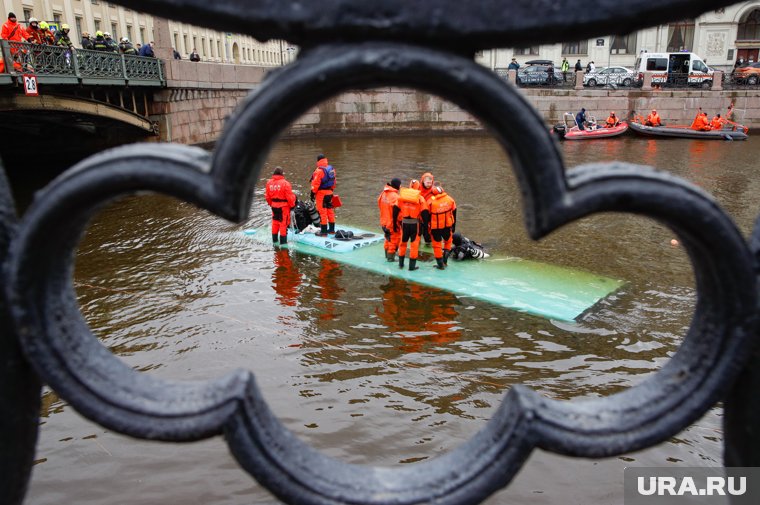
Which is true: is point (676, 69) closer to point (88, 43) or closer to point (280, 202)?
point (88, 43)

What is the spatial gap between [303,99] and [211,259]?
10.2 m

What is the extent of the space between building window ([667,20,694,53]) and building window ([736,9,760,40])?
2.87 m

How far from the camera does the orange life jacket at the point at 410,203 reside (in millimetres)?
9734

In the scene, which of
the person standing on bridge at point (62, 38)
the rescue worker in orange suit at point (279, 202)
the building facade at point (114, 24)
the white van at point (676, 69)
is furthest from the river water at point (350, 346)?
the white van at point (676, 69)

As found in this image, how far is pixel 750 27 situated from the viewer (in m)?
39.0

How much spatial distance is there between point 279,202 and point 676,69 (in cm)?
2970

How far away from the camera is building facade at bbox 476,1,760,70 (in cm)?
3834

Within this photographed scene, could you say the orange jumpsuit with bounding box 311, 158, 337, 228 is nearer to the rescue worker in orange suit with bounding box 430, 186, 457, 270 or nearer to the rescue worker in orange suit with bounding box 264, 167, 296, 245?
the rescue worker in orange suit with bounding box 264, 167, 296, 245

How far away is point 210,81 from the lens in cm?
2586

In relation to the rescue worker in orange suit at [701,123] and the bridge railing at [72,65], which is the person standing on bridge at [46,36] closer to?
the bridge railing at [72,65]

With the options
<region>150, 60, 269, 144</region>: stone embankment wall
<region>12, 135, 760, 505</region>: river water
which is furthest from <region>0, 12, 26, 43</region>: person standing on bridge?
<region>150, 60, 269, 144</region>: stone embankment wall

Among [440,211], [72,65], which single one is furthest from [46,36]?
[440,211]

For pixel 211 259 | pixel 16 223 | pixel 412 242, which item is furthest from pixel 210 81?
pixel 16 223

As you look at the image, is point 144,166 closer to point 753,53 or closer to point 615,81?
point 615,81
